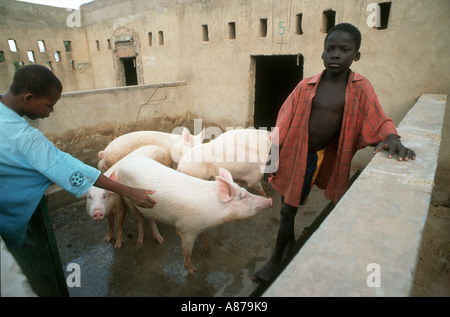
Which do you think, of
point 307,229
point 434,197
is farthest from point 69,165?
point 434,197

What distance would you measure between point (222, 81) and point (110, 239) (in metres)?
4.81

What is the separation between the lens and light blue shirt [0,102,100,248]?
160 centimetres

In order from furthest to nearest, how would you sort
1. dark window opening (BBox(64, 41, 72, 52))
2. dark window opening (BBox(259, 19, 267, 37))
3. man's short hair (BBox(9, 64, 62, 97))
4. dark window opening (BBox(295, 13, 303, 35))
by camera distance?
1. dark window opening (BBox(64, 41, 72, 52))
2. dark window opening (BBox(259, 19, 267, 37))
3. dark window opening (BBox(295, 13, 303, 35))
4. man's short hair (BBox(9, 64, 62, 97))

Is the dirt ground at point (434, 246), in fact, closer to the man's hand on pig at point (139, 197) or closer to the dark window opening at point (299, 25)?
the man's hand on pig at point (139, 197)

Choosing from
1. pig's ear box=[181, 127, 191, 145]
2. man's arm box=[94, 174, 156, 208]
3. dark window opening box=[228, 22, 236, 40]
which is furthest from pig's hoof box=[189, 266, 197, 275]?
dark window opening box=[228, 22, 236, 40]

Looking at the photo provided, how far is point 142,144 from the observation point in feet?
15.6

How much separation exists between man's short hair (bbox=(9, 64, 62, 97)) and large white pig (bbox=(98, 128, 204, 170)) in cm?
270

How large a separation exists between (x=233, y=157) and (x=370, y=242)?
3.14m

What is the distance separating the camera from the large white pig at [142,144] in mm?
4422

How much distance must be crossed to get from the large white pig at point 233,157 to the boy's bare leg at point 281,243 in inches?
63.8

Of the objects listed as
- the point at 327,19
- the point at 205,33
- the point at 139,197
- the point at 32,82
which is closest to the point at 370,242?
the point at 139,197

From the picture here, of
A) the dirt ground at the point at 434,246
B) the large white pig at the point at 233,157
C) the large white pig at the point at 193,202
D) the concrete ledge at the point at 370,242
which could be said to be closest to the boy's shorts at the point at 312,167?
the large white pig at the point at 193,202

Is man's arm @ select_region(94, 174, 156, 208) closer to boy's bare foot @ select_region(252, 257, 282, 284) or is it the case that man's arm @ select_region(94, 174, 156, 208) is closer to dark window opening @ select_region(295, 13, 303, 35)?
boy's bare foot @ select_region(252, 257, 282, 284)
